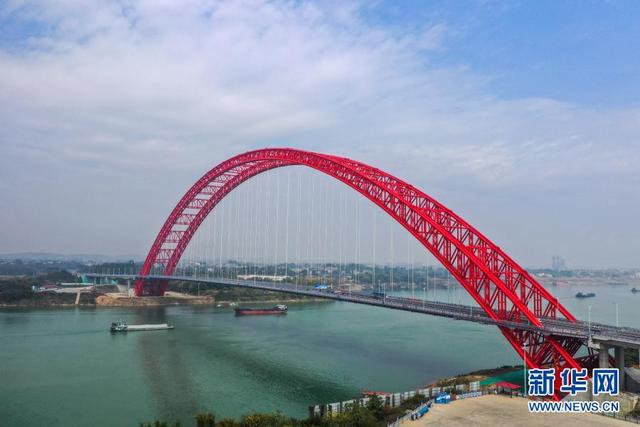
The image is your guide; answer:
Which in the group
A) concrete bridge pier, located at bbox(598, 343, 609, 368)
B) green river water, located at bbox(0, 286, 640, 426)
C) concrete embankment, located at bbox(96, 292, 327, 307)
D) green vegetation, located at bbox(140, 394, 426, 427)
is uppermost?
concrete bridge pier, located at bbox(598, 343, 609, 368)

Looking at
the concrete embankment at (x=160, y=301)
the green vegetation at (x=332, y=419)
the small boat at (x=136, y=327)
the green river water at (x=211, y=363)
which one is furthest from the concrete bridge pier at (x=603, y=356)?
the concrete embankment at (x=160, y=301)

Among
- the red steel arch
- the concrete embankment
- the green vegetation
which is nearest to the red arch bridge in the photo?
the red steel arch

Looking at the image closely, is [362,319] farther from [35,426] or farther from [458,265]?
[35,426]

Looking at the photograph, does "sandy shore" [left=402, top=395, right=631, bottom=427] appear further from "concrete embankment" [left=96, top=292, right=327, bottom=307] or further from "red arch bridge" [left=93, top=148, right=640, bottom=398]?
"concrete embankment" [left=96, top=292, right=327, bottom=307]

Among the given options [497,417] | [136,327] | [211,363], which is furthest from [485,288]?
[136,327]

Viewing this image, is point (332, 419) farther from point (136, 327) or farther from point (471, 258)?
point (136, 327)
